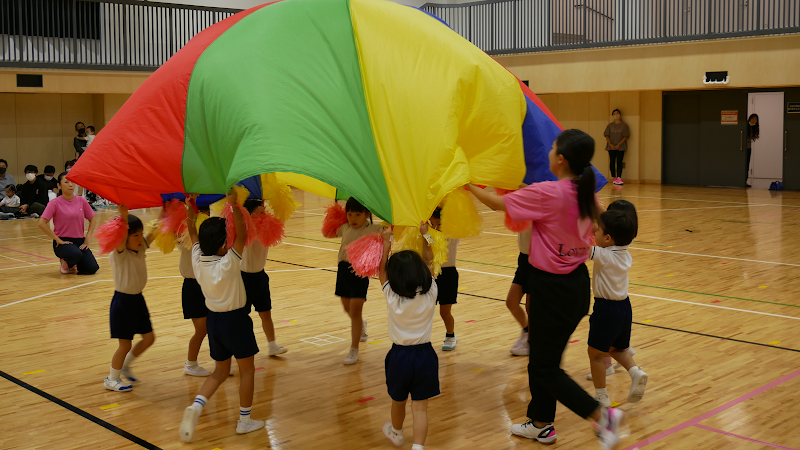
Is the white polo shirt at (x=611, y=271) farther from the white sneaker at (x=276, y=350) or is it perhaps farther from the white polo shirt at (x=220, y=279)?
the white sneaker at (x=276, y=350)

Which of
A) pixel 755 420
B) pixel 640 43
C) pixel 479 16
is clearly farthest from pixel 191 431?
pixel 479 16

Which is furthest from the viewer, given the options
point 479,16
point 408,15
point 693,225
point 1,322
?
point 479,16

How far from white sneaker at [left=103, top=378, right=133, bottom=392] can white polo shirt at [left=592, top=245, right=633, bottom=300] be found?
291cm

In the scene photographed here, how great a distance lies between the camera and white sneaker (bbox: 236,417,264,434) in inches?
159

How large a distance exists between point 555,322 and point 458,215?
0.73 m

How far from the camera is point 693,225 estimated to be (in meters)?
12.0

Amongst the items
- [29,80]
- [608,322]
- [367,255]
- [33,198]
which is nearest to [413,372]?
[367,255]

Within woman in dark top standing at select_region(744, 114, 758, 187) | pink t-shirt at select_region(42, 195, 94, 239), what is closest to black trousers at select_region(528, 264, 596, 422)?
pink t-shirt at select_region(42, 195, 94, 239)

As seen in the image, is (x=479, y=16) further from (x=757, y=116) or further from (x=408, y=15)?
(x=408, y=15)

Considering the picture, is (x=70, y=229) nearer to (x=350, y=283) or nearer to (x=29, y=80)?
(x=350, y=283)

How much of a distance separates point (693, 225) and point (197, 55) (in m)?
9.60

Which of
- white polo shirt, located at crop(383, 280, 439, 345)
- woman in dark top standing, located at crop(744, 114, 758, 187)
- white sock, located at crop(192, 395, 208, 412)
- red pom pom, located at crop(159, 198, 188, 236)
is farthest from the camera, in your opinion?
woman in dark top standing, located at crop(744, 114, 758, 187)

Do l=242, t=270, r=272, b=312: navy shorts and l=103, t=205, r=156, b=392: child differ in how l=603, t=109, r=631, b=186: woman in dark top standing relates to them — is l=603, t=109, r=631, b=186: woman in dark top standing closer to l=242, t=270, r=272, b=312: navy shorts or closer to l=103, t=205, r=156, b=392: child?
l=242, t=270, r=272, b=312: navy shorts

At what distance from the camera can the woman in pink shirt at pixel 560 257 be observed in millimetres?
3605
